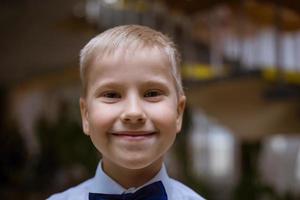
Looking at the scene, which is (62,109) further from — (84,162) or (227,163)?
(227,163)

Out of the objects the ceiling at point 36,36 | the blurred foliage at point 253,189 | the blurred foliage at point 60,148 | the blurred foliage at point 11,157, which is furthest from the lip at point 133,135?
the ceiling at point 36,36

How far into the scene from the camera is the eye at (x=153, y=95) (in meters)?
1.10

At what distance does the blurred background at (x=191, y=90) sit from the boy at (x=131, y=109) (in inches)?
54.1

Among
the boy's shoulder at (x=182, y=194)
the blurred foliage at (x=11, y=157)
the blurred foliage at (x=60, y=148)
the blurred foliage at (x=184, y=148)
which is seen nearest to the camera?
the boy's shoulder at (x=182, y=194)

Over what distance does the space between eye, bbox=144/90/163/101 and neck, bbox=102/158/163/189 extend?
13cm

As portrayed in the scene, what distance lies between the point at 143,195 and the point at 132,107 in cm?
18

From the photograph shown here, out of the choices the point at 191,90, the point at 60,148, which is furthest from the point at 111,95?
the point at 60,148

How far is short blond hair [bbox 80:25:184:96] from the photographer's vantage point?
112 centimetres

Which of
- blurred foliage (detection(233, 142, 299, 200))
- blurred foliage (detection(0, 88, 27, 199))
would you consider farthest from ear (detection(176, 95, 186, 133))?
blurred foliage (detection(0, 88, 27, 199))

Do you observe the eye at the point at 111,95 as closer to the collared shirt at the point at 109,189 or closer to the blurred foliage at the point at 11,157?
the collared shirt at the point at 109,189

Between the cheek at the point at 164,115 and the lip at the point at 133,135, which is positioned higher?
the cheek at the point at 164,115

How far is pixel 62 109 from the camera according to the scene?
8.70 metres

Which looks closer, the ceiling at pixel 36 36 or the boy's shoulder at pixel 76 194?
the boy's shoulder at pixel 76 194

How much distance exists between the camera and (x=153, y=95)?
1.11 metres
